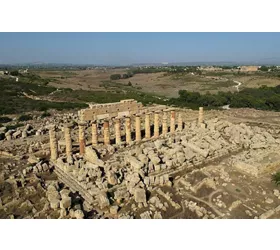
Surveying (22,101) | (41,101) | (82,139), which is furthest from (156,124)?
(22,101)

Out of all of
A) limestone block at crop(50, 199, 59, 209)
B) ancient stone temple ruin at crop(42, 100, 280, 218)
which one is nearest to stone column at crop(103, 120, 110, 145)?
ancient stone temple ruin at crop(42, 100, 280, 218)

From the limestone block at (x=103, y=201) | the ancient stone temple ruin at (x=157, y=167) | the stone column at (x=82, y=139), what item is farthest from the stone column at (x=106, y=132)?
the limestone block at (x=103, y=201)

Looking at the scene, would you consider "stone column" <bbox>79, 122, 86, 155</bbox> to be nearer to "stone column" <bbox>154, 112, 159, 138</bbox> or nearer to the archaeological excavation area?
the archaeological excavation area

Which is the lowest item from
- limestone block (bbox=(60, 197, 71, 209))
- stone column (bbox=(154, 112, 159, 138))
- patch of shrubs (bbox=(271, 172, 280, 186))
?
limestone block (bbox=(60, 197, 71, 209))

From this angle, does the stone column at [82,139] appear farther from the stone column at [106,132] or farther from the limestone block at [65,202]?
the limestone block at [65,202]

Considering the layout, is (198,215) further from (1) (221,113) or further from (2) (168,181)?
(1) (221,113)

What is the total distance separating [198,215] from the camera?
1427 cm

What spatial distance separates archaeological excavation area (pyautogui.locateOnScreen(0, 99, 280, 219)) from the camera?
15.0 m

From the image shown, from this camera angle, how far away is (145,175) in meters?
17.9

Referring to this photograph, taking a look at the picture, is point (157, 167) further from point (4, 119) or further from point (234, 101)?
point (234, 101)

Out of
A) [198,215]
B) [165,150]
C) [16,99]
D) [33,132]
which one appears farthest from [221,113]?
[16,99]

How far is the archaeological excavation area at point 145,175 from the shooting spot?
1499cm

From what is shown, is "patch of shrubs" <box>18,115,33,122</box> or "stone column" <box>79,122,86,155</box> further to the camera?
"patch of shrubs" <box>18,115,33,122</box>

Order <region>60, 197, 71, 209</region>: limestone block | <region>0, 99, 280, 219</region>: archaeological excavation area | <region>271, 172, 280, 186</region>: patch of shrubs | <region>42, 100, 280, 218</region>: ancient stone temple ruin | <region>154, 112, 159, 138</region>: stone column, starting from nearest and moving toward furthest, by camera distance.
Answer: <region>60, 197, 71, 209</region>: limestone block
<region>0, 99, 280, 219</region>: archaeological excavation area
<region>42, 100, 280, 218</region>: ancient stone temple ruin
<region>271, 172, 280, 186</region>: patch of shrubs
<region>154, 112, 159, 138</region>: stone column
